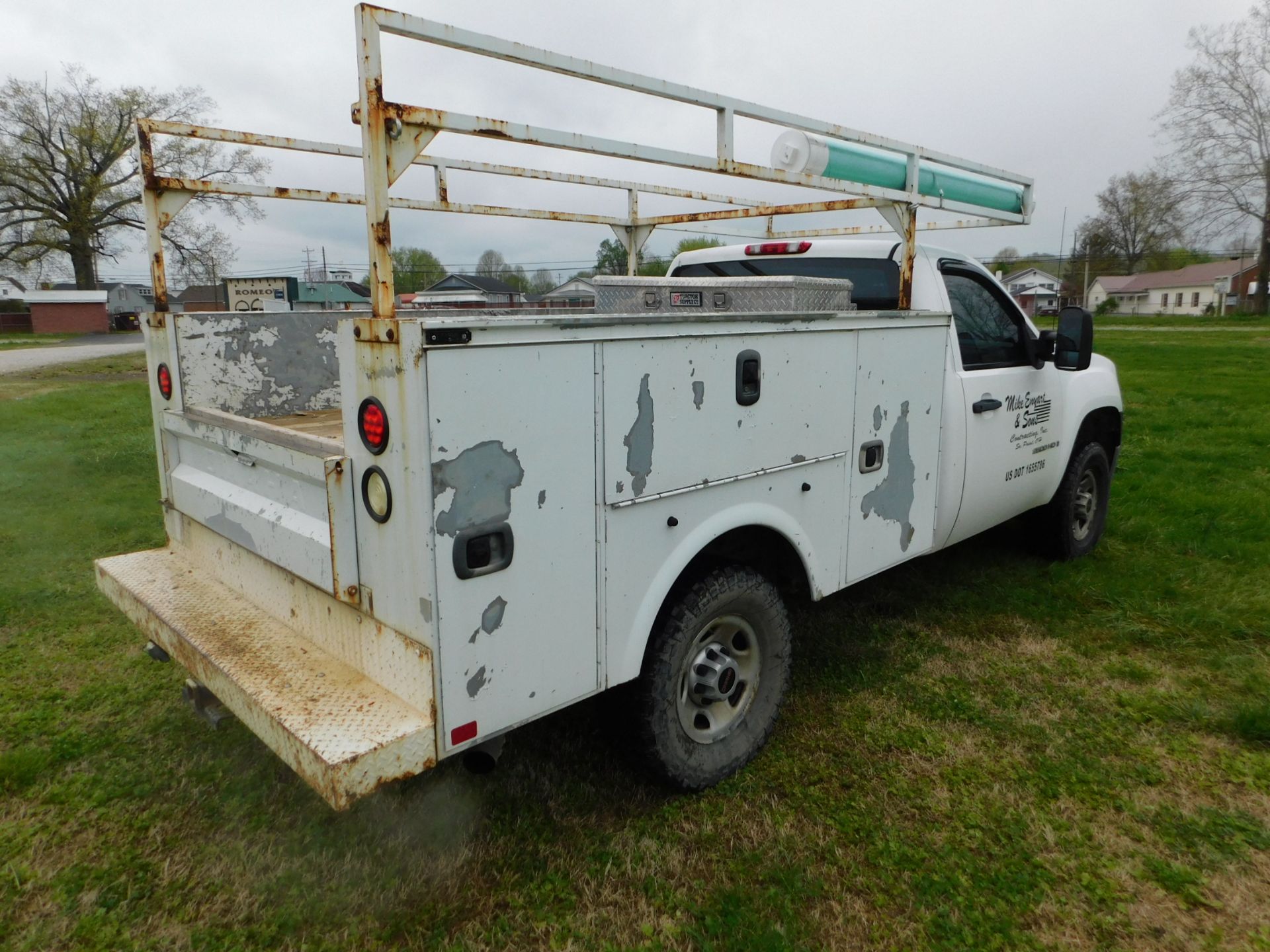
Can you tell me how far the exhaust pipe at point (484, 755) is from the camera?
2.39m

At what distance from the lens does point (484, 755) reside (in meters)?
2.45

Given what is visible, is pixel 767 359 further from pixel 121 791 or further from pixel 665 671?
pixel 121 791

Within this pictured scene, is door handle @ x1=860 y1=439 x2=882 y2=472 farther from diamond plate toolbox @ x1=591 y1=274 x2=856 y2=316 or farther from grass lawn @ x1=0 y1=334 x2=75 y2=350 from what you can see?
grass lawn @ x1=0 y1=334 x2=75 y2=350

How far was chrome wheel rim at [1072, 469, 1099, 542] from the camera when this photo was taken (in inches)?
207

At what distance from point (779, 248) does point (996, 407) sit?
1.30 m

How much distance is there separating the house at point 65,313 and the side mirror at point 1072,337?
58824mm

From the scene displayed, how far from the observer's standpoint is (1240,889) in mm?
2621

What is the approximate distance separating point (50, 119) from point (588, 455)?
51.1 m

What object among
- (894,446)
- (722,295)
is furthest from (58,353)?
(894,446)

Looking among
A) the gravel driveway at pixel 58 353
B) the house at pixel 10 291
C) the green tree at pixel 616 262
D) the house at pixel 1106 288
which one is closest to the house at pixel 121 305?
the house at pixel 10 291

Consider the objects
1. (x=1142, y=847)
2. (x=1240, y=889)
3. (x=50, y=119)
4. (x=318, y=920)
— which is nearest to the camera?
(x=318, y=920)

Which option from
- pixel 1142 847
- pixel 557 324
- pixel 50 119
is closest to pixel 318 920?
pixel 557 324

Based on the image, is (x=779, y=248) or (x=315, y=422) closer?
(x=315, y=422)

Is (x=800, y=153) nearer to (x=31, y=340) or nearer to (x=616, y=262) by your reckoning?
(x=616, y=262)
